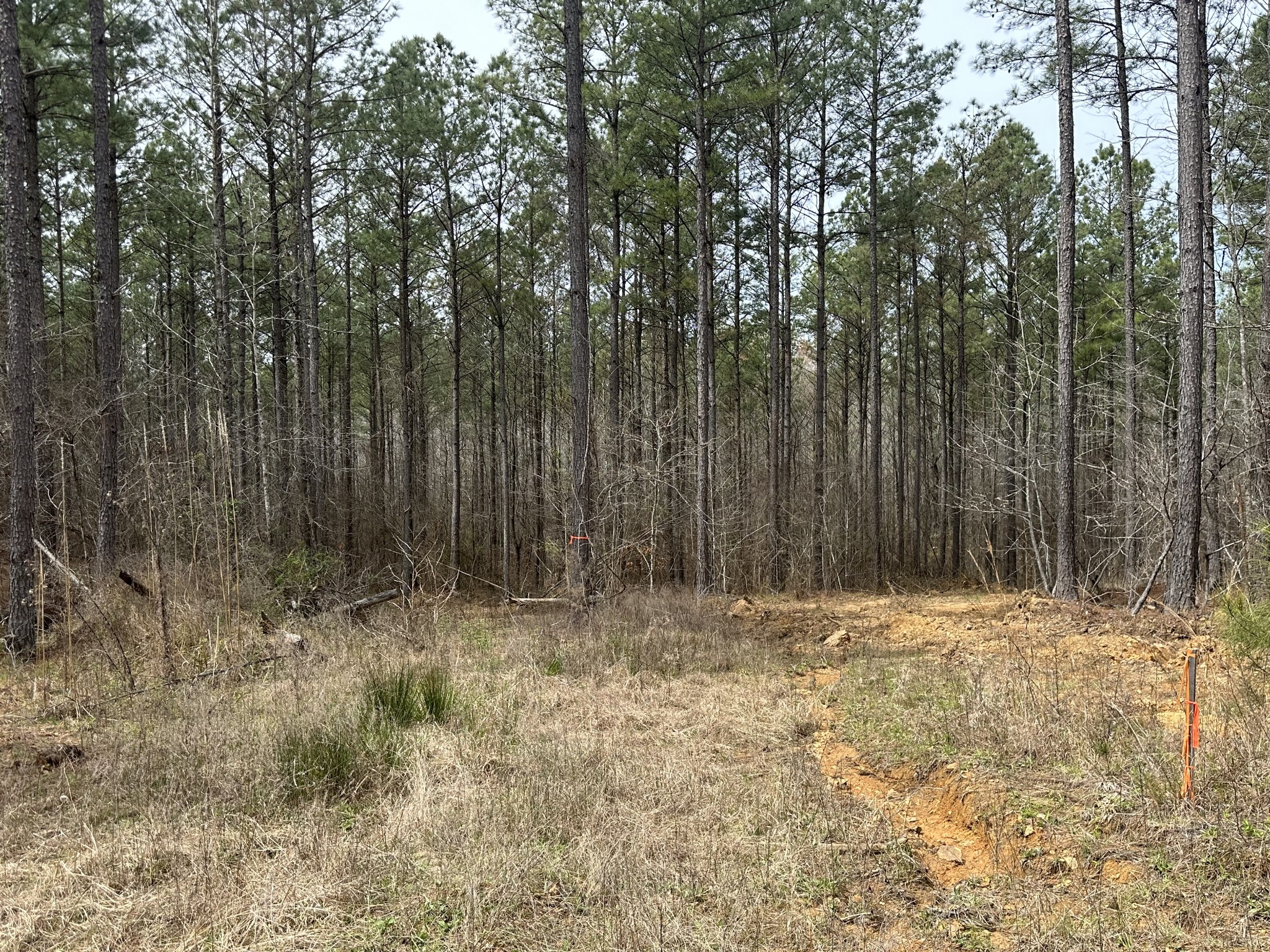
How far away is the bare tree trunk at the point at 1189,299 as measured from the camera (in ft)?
27.4

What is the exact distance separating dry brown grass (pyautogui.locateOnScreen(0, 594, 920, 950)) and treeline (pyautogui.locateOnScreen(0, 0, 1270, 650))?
1963 mm

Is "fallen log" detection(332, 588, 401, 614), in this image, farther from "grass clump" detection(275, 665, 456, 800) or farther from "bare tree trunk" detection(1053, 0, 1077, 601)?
"bare tree trunk" detection(1053, 0, 1077, 601)

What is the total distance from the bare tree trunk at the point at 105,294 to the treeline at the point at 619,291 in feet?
0.19

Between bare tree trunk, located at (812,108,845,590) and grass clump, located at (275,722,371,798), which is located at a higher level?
bare tree trunk, located at (812,108,845,590)

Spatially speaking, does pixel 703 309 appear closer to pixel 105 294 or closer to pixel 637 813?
pixel 105 294

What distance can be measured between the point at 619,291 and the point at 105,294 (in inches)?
358

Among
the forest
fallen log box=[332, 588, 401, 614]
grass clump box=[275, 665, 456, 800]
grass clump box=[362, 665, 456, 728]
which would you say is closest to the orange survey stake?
the forest

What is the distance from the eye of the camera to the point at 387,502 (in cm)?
2000

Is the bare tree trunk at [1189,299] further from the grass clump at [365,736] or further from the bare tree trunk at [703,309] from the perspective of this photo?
the grass clump at [365,736]

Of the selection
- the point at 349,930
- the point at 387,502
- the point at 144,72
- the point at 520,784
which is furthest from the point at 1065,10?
the point at 387,502

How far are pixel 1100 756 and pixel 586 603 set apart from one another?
6076 mm

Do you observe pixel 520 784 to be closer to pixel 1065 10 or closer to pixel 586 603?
pixel 586 603

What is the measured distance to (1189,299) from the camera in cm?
855

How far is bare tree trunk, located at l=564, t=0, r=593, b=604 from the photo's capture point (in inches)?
352
